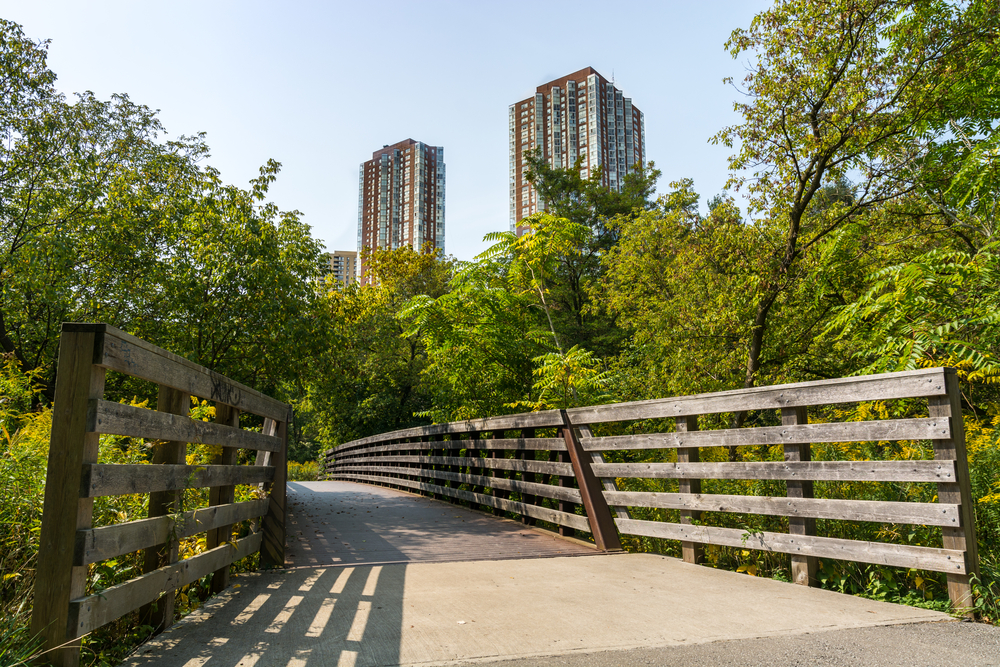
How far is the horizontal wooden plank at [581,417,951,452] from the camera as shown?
3.46 metres

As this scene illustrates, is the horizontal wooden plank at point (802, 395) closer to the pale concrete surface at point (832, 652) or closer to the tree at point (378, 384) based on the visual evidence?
the pale concrete surface at point (832, 652)

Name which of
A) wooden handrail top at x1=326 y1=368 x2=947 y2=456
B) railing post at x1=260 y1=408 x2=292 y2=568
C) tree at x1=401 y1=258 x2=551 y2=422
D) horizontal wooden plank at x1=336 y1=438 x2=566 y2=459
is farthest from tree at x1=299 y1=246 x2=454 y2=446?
wooden handrail top at x1=326 y1=368 x2=947 y2=456

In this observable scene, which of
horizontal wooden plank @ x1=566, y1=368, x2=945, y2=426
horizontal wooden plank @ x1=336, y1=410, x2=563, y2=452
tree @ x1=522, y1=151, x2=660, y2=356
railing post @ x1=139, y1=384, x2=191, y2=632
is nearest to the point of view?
railing post @ x1=139, y1=384, x2=191, y2=632

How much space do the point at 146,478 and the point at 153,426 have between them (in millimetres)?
232

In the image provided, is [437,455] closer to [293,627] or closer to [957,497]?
[293,627]

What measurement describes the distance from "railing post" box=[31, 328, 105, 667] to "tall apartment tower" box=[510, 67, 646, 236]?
40197 millimetres

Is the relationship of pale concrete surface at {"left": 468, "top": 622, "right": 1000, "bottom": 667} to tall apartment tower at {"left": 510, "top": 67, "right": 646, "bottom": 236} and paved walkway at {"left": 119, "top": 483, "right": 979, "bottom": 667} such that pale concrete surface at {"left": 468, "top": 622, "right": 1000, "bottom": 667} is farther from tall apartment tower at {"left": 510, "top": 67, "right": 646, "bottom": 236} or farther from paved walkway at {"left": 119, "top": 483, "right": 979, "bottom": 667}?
tall apartment tower at {"left": 510, "top": 67, "right": 646, "bottom": 236}

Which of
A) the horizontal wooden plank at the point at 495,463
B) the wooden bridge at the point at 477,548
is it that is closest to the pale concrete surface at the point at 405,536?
the wooden bridge at the point at 477,548

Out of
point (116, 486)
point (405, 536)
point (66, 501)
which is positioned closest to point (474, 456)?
point (405, 536)

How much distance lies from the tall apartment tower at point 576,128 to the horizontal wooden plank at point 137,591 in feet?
129

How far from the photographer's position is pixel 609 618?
11.4 feet

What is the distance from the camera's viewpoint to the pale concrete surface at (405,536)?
566cm

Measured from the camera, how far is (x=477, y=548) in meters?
6.09

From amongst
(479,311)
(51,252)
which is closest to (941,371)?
(479,311)
